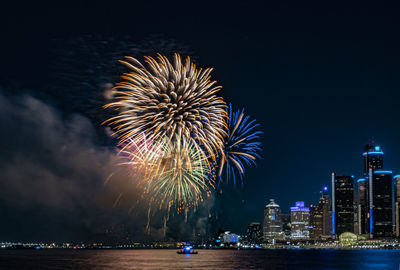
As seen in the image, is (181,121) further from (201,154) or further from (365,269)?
(365,269)

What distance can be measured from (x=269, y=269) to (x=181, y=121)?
2623 inches

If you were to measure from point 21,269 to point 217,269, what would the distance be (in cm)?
4066

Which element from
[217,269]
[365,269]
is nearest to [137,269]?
[217,269]

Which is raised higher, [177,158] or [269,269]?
[177,158]

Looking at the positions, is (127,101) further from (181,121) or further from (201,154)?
(201,154)

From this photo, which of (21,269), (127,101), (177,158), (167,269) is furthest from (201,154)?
(21,269)

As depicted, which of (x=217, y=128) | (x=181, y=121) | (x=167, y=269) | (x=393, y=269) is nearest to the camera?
(x=181, y=121)

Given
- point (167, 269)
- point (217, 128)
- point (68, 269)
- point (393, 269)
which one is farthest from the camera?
point (393, 269)

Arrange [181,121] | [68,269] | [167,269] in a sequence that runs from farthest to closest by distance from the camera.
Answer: [68,269] < [167,269] < [181,121]

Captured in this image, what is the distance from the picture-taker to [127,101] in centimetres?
4431

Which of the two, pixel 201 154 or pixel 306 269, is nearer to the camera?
pixel 201 154

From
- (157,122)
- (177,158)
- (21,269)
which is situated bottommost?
(21,269)

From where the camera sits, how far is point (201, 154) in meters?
47.3

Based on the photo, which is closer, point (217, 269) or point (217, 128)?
point (217, 128)
